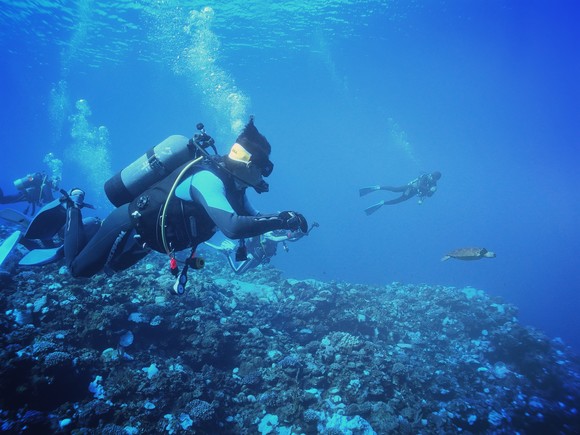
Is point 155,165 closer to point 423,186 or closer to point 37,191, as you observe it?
point 37,191

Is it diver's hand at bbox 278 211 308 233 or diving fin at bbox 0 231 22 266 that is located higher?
diving fin at bbox 0 231 22 266

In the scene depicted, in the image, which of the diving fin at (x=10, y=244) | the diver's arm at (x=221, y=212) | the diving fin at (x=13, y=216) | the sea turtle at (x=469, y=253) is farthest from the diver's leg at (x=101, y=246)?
the sea turtle at (x=469, y=253)

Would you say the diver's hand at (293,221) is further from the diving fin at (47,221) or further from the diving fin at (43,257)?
the diving fin at (43,257)

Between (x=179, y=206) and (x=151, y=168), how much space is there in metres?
0.81

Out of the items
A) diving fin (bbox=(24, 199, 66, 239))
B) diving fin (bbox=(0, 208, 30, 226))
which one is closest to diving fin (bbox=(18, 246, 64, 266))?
diving fin (bbox=(24, 199, 66, 239))

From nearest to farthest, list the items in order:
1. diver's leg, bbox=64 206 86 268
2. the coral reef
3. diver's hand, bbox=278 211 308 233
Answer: diver's hand, bbox=278 211 308 233 < diver's leg, bbox=64 206 86 268 < the coral reef

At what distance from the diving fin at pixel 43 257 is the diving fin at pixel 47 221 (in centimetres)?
25

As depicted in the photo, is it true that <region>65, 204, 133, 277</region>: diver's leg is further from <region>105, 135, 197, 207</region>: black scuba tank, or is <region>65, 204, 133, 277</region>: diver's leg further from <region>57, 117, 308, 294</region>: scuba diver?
<region>105, 135, 197, 207</region>: black scuba tank

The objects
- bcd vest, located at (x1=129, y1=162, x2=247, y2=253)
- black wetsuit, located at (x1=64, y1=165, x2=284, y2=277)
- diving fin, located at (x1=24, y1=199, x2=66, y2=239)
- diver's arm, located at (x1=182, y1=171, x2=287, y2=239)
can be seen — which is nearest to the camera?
diver's arm, located at (x1=182, y1=171, x2=287, y2=239)

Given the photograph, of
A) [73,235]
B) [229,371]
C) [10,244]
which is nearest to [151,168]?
[73,235]

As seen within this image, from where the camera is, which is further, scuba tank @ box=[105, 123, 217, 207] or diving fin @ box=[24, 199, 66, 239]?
diving fin @ box=[24, 199, 66, 239]

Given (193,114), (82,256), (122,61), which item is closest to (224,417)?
(82,256)

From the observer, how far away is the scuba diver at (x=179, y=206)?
10.2 feet

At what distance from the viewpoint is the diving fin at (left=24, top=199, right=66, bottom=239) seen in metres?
4.32
